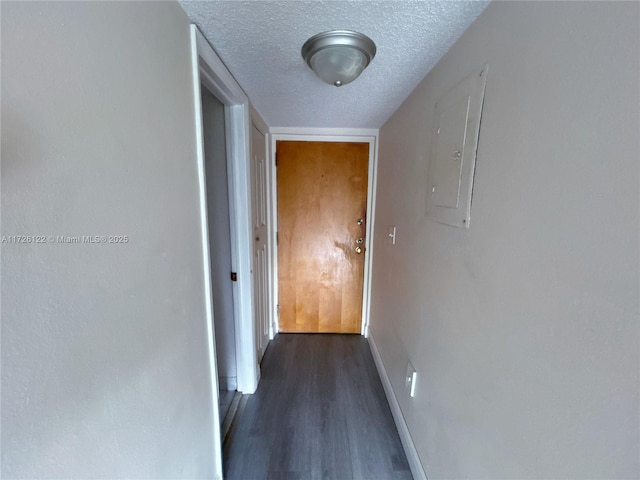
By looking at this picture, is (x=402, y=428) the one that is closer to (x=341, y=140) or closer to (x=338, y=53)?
(x=338, y=53)

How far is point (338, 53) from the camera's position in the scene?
1.01m

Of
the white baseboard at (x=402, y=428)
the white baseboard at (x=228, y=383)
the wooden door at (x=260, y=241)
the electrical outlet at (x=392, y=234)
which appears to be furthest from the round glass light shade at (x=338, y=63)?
the white baseboard at (x=228, y=383)

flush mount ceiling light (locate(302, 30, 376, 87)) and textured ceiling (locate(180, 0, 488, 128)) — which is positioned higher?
textured ceiling (locate(180, 0, 488, 128))

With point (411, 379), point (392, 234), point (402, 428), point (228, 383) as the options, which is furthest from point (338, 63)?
point (228, 383)

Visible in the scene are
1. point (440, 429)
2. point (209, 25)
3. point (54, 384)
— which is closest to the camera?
point (54, 384)

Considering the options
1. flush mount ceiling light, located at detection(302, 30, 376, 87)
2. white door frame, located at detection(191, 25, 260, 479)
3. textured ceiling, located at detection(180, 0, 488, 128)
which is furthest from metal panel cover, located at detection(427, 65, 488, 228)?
white door frame, located at detection(191, 25, 260, 479)

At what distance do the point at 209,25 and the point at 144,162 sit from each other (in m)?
0.62

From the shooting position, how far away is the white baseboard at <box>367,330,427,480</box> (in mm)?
1316

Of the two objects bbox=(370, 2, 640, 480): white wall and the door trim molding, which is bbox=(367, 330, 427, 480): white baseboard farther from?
the door trim molding

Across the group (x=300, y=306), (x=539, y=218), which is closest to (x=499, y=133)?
(x=539, y=218)

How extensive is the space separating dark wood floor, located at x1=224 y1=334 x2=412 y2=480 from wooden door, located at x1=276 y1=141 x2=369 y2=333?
1.48 feet

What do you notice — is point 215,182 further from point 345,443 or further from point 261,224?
point 345,443

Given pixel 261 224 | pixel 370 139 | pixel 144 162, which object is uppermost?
pixel 370 139

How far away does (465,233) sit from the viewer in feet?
3.16
